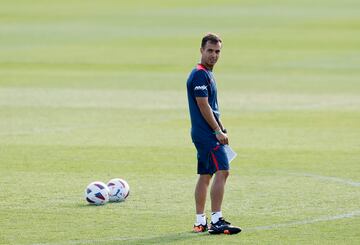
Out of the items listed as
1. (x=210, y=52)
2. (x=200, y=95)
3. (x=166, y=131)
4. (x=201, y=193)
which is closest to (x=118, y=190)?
(x=201, y=193)

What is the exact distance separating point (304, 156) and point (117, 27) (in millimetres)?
38786

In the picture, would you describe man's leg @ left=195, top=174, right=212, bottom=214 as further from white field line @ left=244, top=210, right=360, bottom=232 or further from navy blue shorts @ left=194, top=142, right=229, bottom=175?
white field line @ left=244, top=210, right=360, bottom=232

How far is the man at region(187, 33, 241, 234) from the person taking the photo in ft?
41.1

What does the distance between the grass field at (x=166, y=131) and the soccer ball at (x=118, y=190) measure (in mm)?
194

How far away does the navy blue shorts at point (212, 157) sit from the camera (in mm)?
12680

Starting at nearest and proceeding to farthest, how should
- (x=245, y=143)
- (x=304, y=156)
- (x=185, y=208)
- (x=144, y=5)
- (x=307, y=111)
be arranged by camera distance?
(x=185, y=208) → (x=304, y=156) → (x=245, y=143) → (x=307, y=111) → (x=144, y=5)

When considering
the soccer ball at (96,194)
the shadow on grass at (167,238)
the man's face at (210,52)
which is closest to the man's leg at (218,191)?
the shadow on grass at (167,238)

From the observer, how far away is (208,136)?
12.7 meters

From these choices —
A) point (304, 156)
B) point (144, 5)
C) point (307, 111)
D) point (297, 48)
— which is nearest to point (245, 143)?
point (304, 156)

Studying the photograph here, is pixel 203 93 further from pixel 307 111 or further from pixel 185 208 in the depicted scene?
pixel 307 111

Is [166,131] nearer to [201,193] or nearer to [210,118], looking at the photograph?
[201,193]

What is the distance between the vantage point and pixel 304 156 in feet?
63.9

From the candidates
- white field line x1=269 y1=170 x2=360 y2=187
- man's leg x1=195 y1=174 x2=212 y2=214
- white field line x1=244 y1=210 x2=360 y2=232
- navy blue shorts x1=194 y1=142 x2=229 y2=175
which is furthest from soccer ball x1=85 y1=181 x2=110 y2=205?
white field line x1=269 y1=170 x2=360 y2=187

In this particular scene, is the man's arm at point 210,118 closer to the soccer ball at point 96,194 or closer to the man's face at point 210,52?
the man's face at point 210,52
